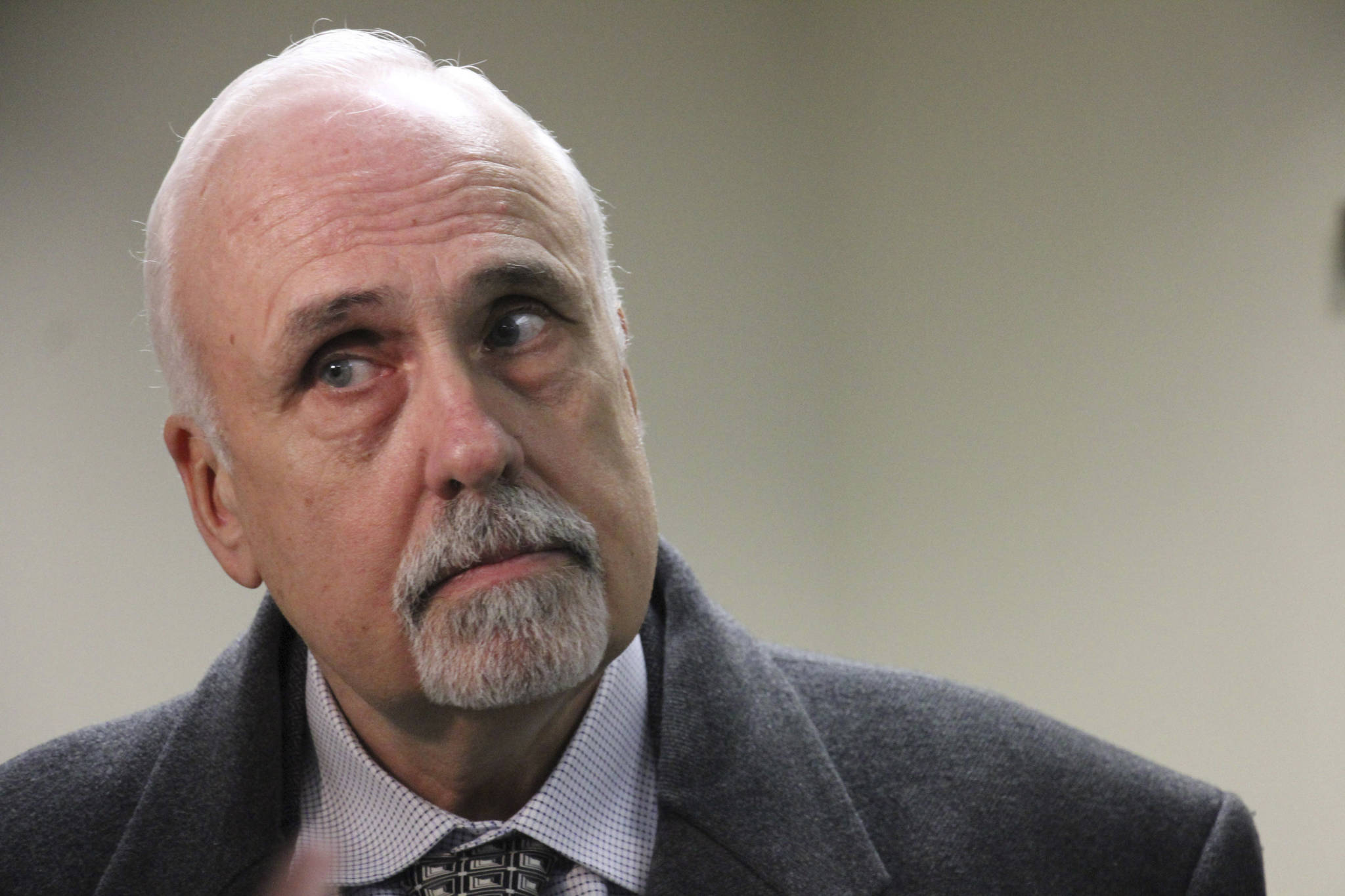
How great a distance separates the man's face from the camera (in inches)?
43.2

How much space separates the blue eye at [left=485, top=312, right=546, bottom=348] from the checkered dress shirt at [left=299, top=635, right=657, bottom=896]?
36cm

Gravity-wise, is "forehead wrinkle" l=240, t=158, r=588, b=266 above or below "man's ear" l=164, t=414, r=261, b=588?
above

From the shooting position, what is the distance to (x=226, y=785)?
1.28 meters

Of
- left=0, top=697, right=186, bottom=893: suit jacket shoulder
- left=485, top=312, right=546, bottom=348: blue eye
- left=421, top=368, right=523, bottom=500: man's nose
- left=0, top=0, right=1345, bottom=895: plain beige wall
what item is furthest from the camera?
left=0, top=0, right=1345, bottom=895: plain beige wall

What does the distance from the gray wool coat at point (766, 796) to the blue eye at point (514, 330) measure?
0.37m

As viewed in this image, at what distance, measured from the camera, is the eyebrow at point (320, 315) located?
1.09 m

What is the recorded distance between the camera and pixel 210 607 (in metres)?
2.42

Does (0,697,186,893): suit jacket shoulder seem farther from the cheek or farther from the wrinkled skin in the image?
the cheek

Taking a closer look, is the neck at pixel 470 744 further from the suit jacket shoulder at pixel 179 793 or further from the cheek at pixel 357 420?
the cheek at pixel 357 420

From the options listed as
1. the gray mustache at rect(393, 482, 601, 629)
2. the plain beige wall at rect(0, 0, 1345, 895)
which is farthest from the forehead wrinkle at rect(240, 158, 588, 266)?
the plain beige wall at rect(0, 0, 1345, 895)

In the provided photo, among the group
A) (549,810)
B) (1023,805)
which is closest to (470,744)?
(549,810)

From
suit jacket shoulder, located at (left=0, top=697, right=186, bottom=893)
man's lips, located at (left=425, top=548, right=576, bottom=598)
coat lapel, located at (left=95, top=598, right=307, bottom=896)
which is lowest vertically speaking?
suit jacket shoulder, located at (left=0, top=697, right=186, bottom=893)

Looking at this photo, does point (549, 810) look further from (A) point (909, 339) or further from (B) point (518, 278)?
(A) point (909, 339)

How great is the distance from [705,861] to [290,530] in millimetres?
491
